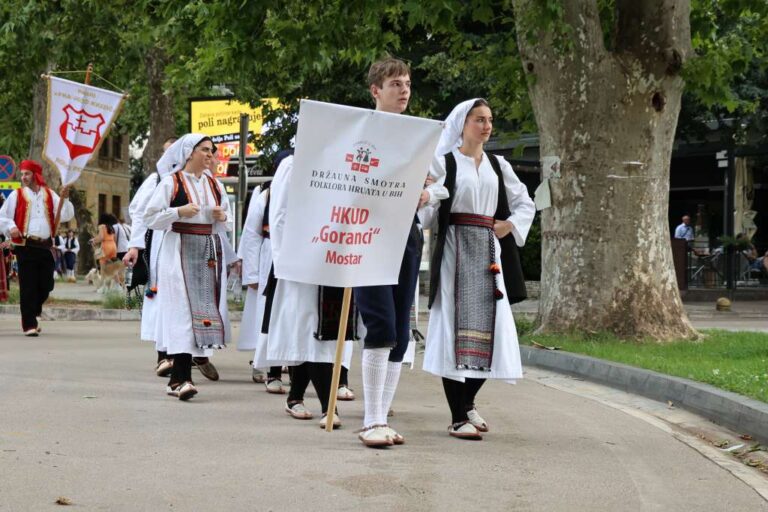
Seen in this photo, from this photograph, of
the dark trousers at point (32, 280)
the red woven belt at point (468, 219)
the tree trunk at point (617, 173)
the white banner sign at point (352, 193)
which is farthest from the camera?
the dark trousers at point (32, 280)

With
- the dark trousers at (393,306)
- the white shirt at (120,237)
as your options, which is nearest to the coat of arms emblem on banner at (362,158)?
the dark trousers at (393,306)

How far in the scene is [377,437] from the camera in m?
6.98

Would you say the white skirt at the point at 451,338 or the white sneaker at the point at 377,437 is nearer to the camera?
the white sneaker at the point at 377,437

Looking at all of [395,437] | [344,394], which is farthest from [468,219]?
[344,394]

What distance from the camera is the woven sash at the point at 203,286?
30.5 ft

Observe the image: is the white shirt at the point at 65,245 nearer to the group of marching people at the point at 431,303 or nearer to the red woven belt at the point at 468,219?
the group of marching people at the point at 431,303

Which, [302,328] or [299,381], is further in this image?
[299,381]

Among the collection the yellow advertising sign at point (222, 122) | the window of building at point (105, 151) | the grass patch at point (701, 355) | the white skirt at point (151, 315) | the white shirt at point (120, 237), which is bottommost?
the grass patch at point (701, 355)

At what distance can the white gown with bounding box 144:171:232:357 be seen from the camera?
9180mm

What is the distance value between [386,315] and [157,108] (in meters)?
23.9

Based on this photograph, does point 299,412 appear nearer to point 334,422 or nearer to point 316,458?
point 334,422

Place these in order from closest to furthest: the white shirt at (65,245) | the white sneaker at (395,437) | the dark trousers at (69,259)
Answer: the white sneaker at (395,437), the white shirt at (65,245), the dark trousers at (69,259)

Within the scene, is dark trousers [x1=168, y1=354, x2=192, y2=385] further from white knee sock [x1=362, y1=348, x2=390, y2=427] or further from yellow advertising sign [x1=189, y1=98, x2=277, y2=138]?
yellow advertising sign [x1=189, y1=98, x2=277, y2=138]

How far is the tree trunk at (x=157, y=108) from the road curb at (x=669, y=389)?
18512mm
